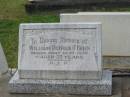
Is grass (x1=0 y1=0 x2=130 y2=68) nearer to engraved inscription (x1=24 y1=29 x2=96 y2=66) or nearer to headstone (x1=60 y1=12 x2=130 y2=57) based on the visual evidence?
headstone (x1=60 y1=12 x2=130 y2=57)

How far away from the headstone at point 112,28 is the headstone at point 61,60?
1.86m

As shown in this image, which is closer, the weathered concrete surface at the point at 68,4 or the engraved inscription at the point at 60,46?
the engraved inscription at the point at 60,46

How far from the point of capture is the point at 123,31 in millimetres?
9305

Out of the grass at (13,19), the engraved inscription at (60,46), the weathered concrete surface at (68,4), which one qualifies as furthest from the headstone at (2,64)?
the weathered concrete surface at (68,4)

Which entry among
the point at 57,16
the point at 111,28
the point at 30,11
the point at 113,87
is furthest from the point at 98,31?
the point at 30,11

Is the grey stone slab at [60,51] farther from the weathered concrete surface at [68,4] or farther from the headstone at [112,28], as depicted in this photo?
the weathered concrete surface at [68,4]

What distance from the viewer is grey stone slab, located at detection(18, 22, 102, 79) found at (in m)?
7.33

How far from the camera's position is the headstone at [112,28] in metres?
9.24

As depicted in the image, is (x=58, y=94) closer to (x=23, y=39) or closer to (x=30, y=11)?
(x=23, y=39)

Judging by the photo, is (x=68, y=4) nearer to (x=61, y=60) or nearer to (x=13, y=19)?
(x=13, y=19)

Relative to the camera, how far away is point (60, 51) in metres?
7.43

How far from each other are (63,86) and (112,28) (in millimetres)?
2333

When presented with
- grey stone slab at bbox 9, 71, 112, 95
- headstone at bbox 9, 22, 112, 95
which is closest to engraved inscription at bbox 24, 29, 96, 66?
headstone at bbox 9, 22, 112, 95

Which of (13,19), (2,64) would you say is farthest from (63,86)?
(13,19)
